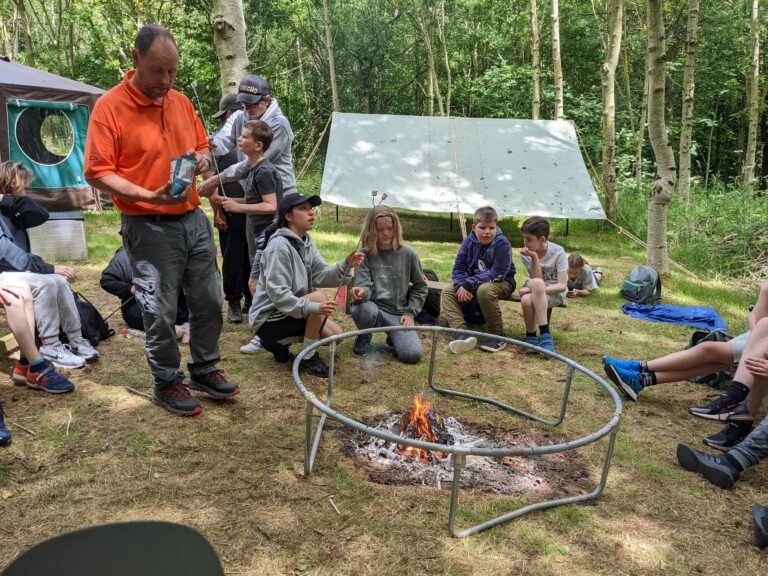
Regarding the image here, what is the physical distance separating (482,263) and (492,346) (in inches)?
27.0

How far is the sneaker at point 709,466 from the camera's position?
270 cm

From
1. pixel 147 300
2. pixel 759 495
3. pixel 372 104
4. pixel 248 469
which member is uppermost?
pixel 372 104

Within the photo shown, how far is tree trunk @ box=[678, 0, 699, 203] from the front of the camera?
28.2 feet

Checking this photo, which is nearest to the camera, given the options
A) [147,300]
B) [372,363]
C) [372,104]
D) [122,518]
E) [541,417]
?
[122,518]

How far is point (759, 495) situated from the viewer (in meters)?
2.67

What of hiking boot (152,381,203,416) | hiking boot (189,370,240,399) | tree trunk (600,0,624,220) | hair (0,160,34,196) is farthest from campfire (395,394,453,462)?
tree trunk (600,0,624,220)

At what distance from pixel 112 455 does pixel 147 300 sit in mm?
765

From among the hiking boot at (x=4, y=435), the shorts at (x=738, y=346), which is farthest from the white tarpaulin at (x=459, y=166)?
the hiking boot at (x=4, y=435)

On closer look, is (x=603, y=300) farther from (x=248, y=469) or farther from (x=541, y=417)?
(x=248, y=469)

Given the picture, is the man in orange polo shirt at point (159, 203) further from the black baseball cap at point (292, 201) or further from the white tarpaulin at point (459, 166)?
the white tarpaulin at point (459, 166)

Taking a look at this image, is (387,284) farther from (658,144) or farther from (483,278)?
(658,144)

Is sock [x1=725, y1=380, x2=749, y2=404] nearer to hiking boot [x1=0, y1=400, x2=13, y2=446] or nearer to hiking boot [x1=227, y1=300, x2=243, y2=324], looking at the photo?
hiking boot [x1=227, y1=300, x2=243, y2=324]

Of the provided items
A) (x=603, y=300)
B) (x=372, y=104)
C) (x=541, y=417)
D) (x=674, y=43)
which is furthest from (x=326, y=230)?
(x=674, y=43)

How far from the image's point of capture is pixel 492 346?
471 centimetres
